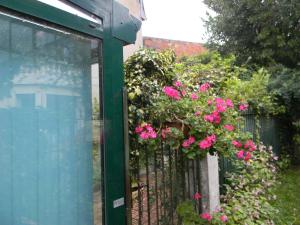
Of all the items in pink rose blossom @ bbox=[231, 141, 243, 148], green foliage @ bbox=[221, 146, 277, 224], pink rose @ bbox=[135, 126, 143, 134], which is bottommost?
green foliage @ bbox=[221, 146, 277, 224]

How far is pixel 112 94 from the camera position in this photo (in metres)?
2.02

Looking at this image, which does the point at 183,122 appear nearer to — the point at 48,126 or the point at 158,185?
the point at 158,185

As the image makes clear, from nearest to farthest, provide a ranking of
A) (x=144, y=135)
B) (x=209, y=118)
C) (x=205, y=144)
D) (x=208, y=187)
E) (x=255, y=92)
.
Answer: (x=144, y=135) < (x=205, y=144) < (x=209, y=118) < (x=208, y=187) < (x=255, y=92)

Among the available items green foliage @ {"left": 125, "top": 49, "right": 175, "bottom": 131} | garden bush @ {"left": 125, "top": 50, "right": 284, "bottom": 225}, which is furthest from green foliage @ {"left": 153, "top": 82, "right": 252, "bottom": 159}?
green foliage @ {"left": 125, "top": 49, "right": 175, "bottom": 131}

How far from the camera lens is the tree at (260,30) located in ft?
34.2

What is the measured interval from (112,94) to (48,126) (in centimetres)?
50

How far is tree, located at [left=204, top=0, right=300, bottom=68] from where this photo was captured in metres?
10.4

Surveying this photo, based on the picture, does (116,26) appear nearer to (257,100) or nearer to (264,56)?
(257,100)

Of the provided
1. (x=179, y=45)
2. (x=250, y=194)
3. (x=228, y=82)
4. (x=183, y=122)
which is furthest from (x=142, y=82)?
(x=179, y=45)

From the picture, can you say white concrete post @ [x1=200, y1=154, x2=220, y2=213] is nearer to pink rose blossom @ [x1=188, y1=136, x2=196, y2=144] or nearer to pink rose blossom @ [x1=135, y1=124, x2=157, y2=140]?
pink rose blossom @ [x1=188, y1=136, x2=196, y2=144]

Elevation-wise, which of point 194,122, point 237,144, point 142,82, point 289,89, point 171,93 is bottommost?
point 237,144

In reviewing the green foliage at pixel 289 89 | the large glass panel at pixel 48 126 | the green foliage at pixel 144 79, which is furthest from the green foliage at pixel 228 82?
the large glass panel at pixel 48 126

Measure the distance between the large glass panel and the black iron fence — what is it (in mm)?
891

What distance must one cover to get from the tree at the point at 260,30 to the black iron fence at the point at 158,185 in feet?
24.6
